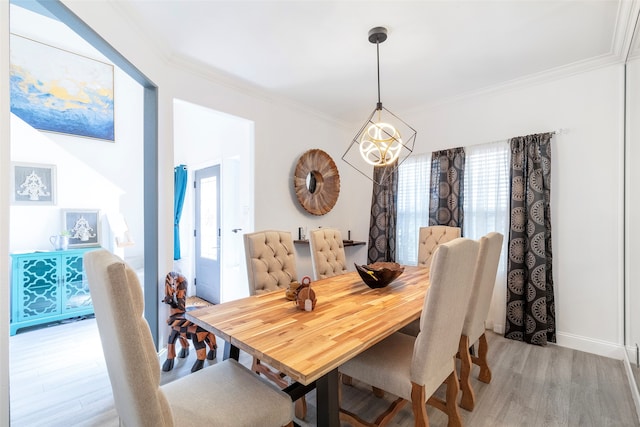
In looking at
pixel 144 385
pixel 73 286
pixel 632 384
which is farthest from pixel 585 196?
pixel 73 286

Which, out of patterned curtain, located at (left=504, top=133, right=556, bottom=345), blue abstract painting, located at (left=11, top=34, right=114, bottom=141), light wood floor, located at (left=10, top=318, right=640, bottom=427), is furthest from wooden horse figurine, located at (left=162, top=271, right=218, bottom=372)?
patterned curtain, located at (left=504, top=133, right=556, bottom=345)

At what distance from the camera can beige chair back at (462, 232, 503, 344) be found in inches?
71.9

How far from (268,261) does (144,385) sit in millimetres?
1422

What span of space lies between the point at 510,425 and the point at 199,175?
442cm

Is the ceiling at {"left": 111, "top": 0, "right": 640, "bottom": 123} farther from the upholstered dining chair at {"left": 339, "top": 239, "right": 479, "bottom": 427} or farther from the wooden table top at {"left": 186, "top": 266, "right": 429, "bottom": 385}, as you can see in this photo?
the wooden table top at {"left": 186, "top": 266, "right": 429, "bottom": 385}

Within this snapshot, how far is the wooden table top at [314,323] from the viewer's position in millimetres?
1077

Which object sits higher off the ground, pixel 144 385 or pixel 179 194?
pixel 179 194

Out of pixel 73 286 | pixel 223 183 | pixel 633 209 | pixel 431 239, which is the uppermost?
pixel 223 183

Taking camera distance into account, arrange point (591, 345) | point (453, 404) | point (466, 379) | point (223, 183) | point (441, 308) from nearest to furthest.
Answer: point (441, 308)
point (453, 404)
point (466, 379)
point (591, 345)
point (223, 183)

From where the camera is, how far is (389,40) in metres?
2.28

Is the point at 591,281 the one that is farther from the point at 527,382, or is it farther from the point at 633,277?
the point at 527,382

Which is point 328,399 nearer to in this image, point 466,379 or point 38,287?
point 466,379

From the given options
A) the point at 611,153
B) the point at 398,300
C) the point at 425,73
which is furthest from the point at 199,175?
the point at 611,153

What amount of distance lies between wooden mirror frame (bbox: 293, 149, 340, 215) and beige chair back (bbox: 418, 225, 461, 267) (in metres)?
1.31
